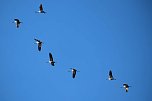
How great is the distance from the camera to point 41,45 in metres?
62.3

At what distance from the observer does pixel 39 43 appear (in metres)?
62.2

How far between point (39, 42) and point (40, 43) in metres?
0.21

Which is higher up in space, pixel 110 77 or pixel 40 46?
pixel 40 46

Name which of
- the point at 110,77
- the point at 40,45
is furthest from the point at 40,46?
the point at 110,77

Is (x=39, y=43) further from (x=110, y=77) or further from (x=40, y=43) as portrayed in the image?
(x=110, y=77)

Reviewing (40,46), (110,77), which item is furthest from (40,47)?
(110,77)

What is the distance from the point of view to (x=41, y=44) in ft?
204

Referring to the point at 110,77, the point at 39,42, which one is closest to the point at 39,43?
the point at 39,42

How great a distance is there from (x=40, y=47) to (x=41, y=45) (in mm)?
351

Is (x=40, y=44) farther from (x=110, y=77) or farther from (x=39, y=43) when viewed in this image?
(x=110, y=77)

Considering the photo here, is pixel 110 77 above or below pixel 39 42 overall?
below

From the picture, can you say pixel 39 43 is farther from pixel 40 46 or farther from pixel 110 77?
pixel 110 77

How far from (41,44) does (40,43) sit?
18 cm

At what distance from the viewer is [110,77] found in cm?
6247
